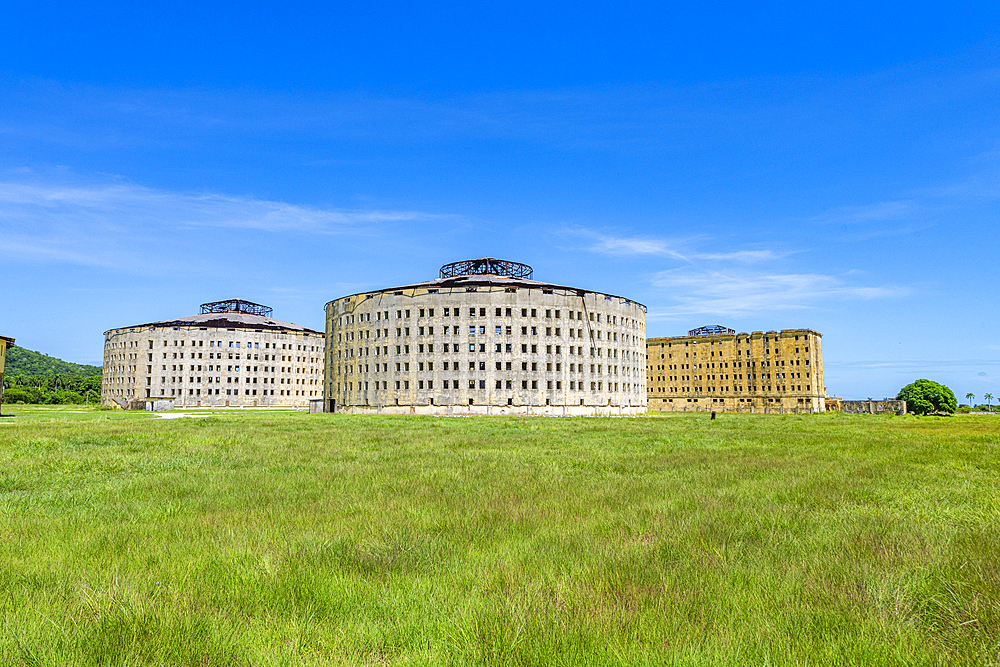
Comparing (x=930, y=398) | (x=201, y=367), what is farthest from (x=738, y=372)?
(x=201, y=367)

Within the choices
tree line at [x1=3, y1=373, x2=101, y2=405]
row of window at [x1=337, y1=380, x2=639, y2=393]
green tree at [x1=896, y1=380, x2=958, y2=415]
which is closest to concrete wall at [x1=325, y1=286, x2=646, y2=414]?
row of window at [x1=337, y1=380, x2=639, y2=393]

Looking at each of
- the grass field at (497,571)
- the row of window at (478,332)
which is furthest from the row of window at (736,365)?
the grass field at (497,571)

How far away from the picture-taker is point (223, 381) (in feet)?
484

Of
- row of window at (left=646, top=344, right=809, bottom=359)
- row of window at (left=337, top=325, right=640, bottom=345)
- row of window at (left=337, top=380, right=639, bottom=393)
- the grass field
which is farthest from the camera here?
row of window at (left=646, top=344, right=809, bottom=359)

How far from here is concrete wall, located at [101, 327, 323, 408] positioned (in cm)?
14538

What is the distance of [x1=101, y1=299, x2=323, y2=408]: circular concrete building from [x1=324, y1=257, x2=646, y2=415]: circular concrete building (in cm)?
6503

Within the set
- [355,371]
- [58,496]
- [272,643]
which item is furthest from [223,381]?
[272,643]

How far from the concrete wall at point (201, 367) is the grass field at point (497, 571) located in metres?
144

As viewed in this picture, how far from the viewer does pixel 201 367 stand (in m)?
146

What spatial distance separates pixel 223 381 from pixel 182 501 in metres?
149

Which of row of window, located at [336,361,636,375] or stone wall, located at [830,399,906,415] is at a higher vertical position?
row of window, located at [336,361,636,375]

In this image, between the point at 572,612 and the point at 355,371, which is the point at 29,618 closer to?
the point at 572,612

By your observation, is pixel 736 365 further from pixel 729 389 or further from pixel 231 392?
pixel 231 392

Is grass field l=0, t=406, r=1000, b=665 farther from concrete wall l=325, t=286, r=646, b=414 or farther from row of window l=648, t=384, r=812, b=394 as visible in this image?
row of window l=648, t=384, r=812, b=394
